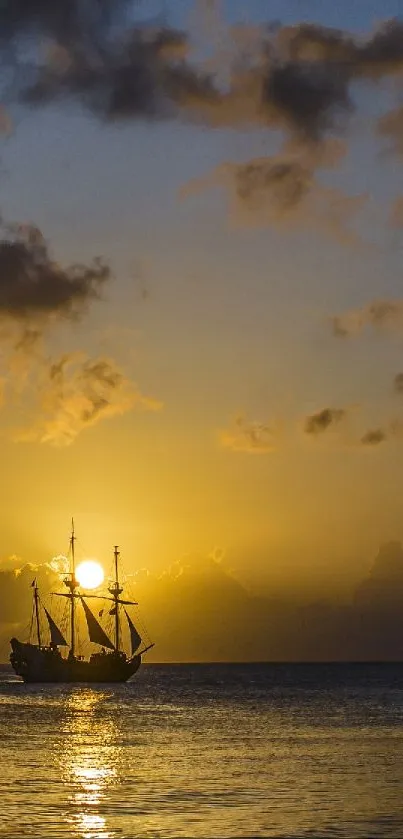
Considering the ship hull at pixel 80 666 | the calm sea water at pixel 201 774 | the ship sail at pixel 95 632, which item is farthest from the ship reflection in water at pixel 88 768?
the ship hull at pixel 80 666

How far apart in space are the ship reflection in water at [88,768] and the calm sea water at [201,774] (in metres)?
0.07

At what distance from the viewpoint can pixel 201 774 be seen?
187ft

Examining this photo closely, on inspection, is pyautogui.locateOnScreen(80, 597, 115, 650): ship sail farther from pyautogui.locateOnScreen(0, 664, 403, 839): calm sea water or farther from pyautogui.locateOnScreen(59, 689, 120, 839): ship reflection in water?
pyautogui.locateOnScreen(59, 689, 120, 839): ship reflection in water

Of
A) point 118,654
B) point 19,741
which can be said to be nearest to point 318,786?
point 19,741

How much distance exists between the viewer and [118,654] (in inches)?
7672

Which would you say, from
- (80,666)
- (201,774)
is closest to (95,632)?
(80,666)

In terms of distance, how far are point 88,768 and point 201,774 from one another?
21.0 feet

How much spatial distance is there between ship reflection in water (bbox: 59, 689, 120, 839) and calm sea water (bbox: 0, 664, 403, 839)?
71 mm

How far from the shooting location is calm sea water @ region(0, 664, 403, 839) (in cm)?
4075

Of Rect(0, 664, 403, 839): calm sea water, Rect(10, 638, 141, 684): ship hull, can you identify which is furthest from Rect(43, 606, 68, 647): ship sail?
Rect(0, 664, 403, 839): calm sea water

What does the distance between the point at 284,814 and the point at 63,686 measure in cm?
15612

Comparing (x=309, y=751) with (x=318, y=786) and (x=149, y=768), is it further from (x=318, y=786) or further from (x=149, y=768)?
(x=318, y=786)

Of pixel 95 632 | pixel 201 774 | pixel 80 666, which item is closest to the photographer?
pixel 201 774

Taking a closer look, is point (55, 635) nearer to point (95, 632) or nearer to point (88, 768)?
point (95, 632)
